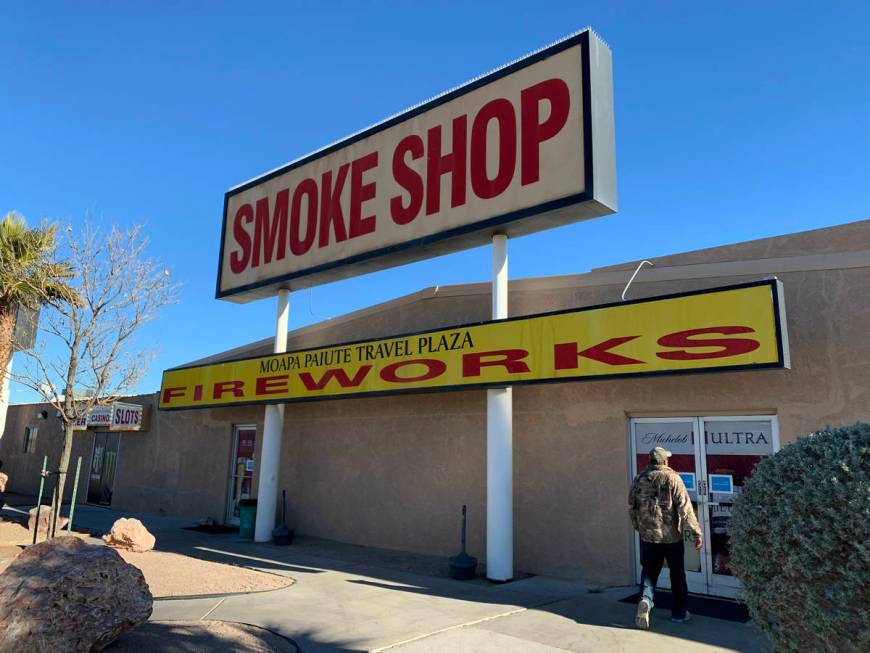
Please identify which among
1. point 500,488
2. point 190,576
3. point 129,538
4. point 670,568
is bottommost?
point 190,576

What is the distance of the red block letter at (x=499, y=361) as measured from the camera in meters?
9.59

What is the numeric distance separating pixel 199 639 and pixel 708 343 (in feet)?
22.0

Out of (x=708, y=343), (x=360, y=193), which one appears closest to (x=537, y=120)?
(x=360, y=193)

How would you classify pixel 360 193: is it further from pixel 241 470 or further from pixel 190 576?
pixel 241 470

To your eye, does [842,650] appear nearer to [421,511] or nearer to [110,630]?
[110,630]

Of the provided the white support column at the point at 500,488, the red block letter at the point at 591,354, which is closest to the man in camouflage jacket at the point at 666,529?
the red block letter at the point at 591,354

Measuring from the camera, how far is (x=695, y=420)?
892 cm

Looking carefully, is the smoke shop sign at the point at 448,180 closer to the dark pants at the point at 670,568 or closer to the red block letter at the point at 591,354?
the red block letter at the point at 591,354

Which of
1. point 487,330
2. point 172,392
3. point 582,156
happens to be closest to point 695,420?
point 487,330

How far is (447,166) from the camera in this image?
1122cm

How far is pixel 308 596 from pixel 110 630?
10.8ft

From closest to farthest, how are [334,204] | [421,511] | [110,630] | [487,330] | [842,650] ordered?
[842,650] → [110,630] → [487,330] → [421,511] → [334,204]

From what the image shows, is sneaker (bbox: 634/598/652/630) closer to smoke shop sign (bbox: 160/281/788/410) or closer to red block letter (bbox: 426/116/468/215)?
smoke shop sign (bbox: 160/281/788/410)

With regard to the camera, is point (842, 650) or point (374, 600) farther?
point (374, 600)
